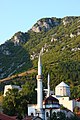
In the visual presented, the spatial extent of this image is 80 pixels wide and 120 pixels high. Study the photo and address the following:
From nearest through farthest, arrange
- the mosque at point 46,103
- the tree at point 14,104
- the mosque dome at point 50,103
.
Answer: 1. the mosque at point 46,103
2. the tree at point 14,104
3. the mosque dome at point 50,103

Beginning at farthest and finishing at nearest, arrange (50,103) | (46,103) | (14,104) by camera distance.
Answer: (50,103), (46,103), (14,104)

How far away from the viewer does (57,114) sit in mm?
57406

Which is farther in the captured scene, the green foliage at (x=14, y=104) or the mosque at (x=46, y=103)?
the green foliage at (x=14, y=104)

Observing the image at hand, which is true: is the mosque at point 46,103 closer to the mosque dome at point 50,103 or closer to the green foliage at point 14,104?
the mosque dome at point 50,103

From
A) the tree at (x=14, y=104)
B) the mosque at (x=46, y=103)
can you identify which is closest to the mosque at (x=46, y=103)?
the mosque at (x=46, y=103)

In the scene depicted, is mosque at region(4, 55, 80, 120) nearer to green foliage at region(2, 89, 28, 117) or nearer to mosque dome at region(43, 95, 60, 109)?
mosque dome at region(43, 95, 60, 109)

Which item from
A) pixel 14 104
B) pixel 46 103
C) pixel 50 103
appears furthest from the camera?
pixel 50 103

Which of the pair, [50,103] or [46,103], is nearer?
[46,103]

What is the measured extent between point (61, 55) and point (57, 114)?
118629 millimetres

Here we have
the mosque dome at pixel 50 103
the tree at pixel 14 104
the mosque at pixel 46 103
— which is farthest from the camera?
the mosque dome at pixel 50 103

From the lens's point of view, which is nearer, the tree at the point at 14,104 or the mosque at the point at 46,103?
the mosque at the point at 46,103

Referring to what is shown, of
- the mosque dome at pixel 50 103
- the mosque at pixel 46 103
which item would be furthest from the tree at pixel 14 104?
the mosque dome at pixel 50 103

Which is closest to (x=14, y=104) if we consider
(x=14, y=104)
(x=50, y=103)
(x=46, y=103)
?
(x=14, y=104)

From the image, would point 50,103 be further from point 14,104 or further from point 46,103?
point 14,104
